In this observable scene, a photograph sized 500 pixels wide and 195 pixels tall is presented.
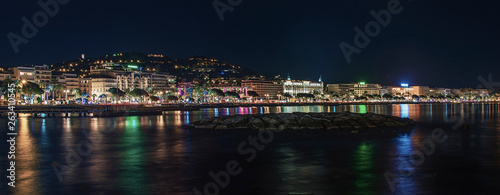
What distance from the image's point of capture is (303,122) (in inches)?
1506

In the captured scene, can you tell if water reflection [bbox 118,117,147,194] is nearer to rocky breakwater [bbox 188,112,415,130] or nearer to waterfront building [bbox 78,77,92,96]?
rocky breakwater [bbox 188,112,415,130]

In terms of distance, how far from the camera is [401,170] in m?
17.1

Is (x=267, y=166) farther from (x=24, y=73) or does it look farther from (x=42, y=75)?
(x=42, y=75)

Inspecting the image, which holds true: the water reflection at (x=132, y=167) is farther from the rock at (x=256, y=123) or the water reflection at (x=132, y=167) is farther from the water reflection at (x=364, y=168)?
the rock at (x=256, y=123)

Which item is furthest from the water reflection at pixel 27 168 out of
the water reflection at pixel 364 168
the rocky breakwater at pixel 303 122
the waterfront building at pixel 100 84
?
the waterfront building at pixel 100 84

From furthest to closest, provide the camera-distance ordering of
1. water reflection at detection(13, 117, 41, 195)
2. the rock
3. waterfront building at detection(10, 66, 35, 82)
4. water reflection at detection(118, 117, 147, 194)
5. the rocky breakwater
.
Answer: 1. waterfront building at detection(10, 66, 35, 82)
2. the rock
3. the rocky breakwater
4. water reflection at detection(118, 117, 147, 194)
5. water reflection at detection(13, 117, 41, 195)

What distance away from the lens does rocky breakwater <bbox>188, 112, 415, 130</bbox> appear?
37.6m

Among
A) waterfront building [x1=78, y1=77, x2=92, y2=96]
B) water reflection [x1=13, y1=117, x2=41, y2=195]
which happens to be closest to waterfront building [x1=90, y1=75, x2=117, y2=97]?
waterfront building [x1=78, y1=77, x2=92, y2=96]

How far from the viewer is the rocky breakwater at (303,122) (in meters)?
37.6

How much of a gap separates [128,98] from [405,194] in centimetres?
16287

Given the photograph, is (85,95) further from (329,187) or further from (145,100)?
(329,187)

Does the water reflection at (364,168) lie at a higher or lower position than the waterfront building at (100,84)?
lower

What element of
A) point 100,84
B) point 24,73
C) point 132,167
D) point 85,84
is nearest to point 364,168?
point 132,167

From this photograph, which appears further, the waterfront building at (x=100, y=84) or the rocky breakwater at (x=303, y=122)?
the waterfront building at (x=100, y=84)
